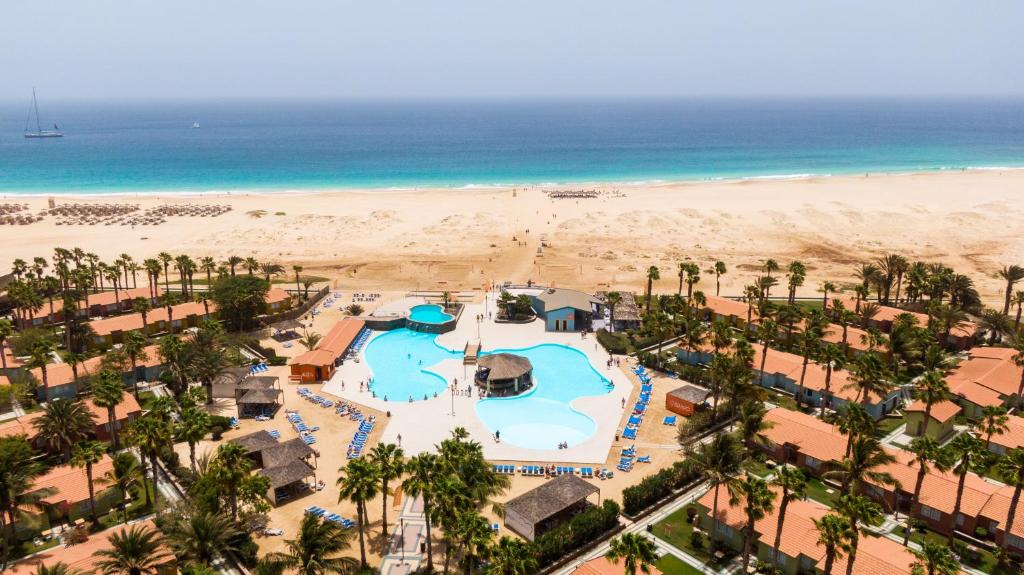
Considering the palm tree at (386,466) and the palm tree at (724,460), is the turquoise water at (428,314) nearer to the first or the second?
the palm tree at (386,466)

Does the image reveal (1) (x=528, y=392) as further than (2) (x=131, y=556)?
Yes

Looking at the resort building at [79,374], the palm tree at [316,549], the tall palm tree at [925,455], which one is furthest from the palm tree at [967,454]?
the resort building at [79,374]

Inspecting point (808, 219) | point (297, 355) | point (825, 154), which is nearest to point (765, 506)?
point (297, 355)

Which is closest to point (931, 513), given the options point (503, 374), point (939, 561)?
point (939, 561)

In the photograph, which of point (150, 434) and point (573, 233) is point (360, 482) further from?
point (573, 233)

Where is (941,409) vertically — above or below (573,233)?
below

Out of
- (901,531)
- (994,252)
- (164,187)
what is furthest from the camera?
(164,187)

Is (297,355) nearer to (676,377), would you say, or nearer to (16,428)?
(16,428)
